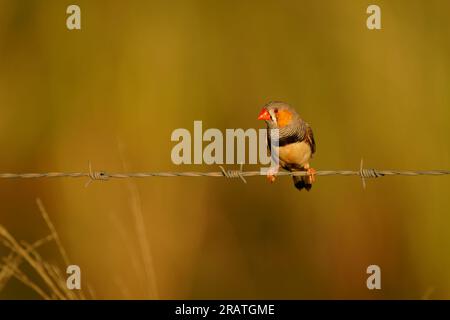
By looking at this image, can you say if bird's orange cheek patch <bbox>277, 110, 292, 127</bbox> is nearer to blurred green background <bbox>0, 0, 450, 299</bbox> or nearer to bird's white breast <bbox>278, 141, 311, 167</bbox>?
bird's white breast <bbox>278, 141, 311, 167</bbox>

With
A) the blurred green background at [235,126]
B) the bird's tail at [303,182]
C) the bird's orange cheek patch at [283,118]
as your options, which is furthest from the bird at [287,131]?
the blurred green background at [235,126]

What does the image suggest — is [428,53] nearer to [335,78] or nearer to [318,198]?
[335,78]

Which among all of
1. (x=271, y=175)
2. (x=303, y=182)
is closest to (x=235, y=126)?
(x=303, y=182)

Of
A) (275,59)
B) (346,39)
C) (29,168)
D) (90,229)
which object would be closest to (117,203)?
(90,229)

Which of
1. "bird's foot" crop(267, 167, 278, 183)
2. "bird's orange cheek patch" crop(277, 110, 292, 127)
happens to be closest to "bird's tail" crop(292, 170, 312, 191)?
"bird's foot" crop(267, 167, 278, 183)

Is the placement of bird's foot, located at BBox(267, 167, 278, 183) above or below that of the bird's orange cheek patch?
below

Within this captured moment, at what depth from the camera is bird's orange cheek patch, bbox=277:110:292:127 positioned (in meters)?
4.71

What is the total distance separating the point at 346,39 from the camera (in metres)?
5.84

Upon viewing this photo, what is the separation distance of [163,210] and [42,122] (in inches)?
48.0

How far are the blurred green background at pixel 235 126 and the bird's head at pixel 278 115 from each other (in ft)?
2.87

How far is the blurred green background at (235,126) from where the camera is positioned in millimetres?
5383

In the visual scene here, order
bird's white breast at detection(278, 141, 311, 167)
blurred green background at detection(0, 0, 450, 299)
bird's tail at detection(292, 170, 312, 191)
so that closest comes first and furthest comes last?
bird's white breast at detection(278, 141, 311, 167) < bird's tail at detection(292, 170, 312, 191) < blurred green background at detection(0, 0, 450, 299)

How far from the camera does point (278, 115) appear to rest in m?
4.71

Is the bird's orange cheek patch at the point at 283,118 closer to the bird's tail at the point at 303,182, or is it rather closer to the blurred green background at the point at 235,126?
the bird's tail at the point at 303,182
